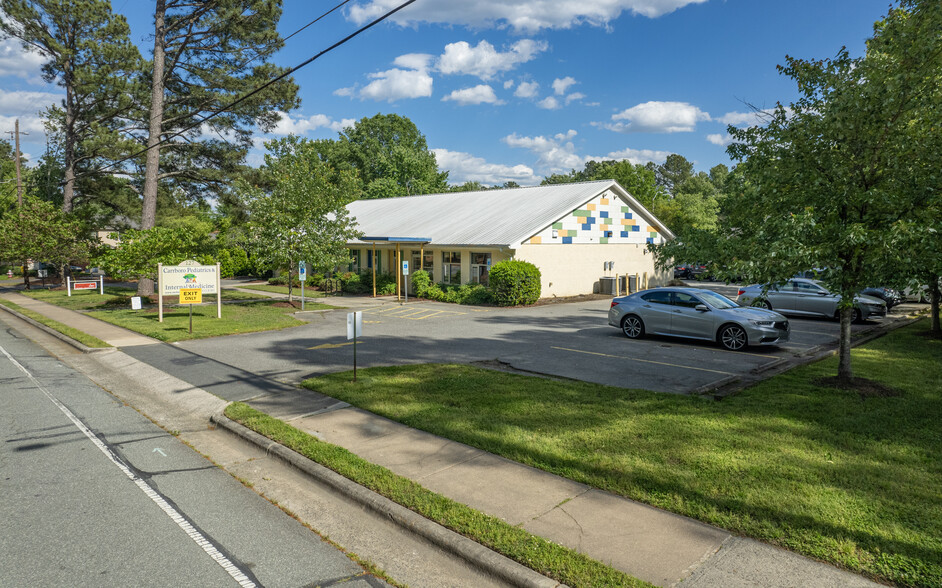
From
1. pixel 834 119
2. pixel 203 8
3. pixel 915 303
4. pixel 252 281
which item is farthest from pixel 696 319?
pixel 252 281

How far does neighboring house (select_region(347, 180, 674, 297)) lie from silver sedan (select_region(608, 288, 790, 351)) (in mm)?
9942

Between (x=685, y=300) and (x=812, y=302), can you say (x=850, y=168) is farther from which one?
(x=812, y=302)

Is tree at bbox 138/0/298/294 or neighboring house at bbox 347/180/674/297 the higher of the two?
tree at bbox 138/0/298/294

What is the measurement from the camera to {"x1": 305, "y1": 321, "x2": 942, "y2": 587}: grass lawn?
4703mm

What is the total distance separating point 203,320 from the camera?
63.2ft

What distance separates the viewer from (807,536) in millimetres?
4586

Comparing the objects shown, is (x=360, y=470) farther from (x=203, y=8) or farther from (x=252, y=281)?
(x=252, y=281)

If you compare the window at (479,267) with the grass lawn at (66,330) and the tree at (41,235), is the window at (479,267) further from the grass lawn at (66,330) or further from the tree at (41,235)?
Answer: the tree at (41,235)

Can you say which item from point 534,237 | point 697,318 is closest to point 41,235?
point 534,237

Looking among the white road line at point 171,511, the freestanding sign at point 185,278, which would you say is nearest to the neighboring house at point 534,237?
the freestanding sign at point 185,278

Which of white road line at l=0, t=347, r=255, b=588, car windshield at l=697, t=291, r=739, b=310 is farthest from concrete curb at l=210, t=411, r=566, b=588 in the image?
car windshield at l=697, t=291, r=739, b=310

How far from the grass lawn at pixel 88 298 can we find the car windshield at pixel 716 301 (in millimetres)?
21679

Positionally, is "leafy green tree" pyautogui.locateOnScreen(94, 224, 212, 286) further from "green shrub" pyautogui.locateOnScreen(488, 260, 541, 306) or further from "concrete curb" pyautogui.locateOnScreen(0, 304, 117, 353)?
"green shrub" pyautogui.locateOnScreen(488, 260, 541, 306)

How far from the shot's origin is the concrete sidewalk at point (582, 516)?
4191mm
